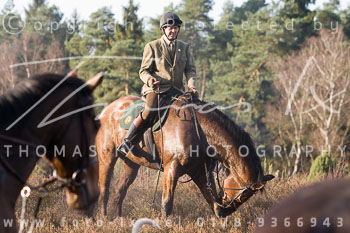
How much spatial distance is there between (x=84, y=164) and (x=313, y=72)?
30.7m

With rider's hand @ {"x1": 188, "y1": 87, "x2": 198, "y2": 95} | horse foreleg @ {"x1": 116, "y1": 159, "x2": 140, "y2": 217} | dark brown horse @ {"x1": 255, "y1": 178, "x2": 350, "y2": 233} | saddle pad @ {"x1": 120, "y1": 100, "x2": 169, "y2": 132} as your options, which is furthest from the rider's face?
dark brown horse @ {"x1": 255, "y1": 178, "x2": 350, "y2": 233}

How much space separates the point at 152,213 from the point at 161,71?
2.43m

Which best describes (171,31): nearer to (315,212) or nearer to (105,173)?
(105,173)

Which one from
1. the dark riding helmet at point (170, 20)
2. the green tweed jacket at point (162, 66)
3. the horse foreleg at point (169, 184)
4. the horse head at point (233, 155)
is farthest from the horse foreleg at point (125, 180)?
the dark riding helmet at point (170, 20)

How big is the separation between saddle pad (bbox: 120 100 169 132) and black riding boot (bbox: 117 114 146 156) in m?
0.21

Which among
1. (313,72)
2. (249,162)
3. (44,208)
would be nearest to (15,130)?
(249,162)

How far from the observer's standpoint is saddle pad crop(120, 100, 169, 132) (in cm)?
745

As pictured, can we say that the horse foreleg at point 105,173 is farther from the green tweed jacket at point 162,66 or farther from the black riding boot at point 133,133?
the green tweed jacket at point 162,66

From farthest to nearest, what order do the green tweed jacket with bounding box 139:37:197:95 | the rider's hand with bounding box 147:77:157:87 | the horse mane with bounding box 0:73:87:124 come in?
the green tweed jacket with bounding box 139:37:197:95 → the rider's hand with bounding box 147:77:157:87 → the horse mane with bounding box 0:73:87:124

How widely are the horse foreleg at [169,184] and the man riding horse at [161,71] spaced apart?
795 millimetres

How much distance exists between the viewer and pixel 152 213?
8086mm

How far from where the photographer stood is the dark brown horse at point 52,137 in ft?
12.0

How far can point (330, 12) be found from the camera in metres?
40.4

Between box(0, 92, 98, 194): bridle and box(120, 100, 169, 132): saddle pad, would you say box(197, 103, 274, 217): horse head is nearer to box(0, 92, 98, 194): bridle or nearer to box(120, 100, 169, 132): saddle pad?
box(120, 100, 169, 132): saddle pad
